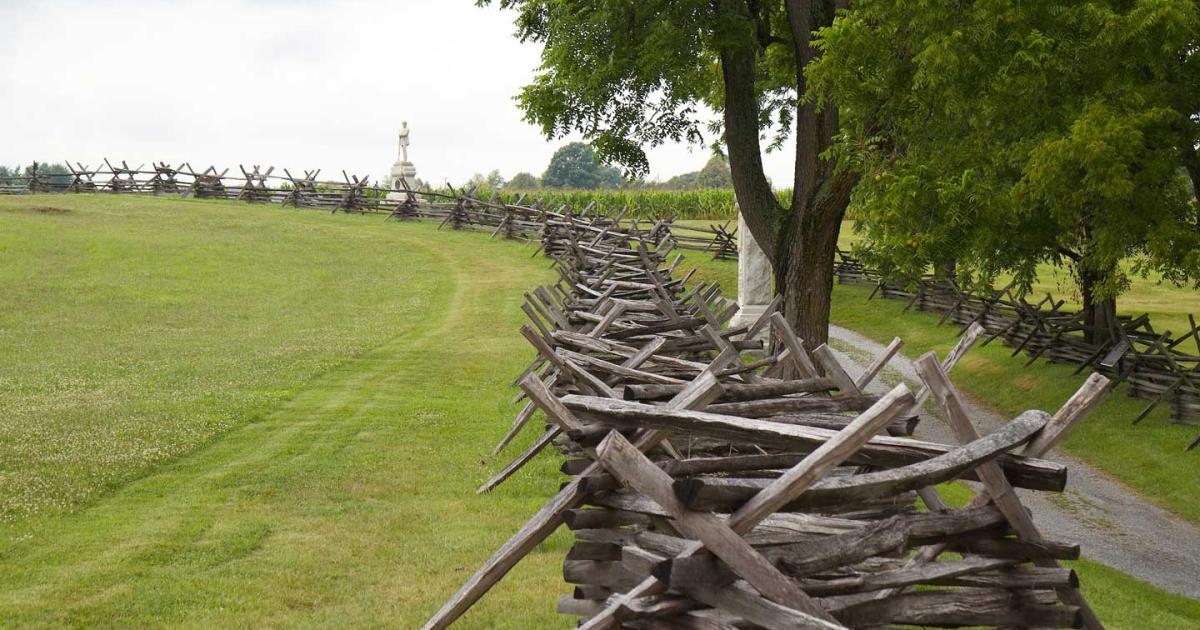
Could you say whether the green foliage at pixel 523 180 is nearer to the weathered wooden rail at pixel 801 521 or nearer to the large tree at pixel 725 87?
the large tree at pixel 725 87

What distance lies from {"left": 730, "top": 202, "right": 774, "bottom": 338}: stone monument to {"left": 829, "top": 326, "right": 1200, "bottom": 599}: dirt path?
8.53 meters

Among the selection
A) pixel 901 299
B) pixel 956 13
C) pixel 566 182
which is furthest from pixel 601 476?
pixel 566 182

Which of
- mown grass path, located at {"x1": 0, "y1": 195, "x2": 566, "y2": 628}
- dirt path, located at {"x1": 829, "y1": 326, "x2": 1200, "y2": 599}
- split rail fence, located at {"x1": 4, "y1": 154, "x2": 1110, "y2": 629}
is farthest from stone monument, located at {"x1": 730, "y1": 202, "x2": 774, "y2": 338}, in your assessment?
split rail fence, located at {"x1": 4, "y1": 154, "x2": 1110, "y2": 629}

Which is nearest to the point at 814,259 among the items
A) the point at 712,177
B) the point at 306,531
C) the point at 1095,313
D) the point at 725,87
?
the point at 725,87

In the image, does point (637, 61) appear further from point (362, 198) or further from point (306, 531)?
point (362, 198)

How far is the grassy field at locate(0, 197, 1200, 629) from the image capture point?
820 centimetres

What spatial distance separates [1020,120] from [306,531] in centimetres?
996

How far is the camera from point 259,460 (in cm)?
1217

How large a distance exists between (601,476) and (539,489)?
16.1ft

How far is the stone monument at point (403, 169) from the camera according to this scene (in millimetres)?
50781

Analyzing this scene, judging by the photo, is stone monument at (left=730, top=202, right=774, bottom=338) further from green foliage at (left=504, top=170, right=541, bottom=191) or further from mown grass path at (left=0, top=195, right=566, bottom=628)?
green foliage at (left=504, top=170, right=541, bottom=191)

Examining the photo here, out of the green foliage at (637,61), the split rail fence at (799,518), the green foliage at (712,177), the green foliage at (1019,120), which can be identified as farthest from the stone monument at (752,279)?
the green foliage at (712,177)

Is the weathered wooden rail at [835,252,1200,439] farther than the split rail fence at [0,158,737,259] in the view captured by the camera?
No

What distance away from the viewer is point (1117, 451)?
16703 mm
